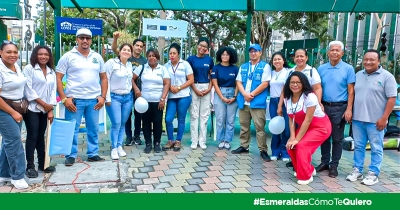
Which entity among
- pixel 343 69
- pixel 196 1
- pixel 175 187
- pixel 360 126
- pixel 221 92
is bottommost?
pixel 175 187

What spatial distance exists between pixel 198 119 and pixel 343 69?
229cm

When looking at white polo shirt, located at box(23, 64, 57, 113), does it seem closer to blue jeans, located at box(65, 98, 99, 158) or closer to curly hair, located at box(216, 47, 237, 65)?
blue jeans, located at box(65, 98, 99, 158)

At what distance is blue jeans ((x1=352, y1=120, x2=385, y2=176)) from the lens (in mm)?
3859

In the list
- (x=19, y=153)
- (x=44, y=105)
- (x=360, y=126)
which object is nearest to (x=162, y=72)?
(x=44, y=105)

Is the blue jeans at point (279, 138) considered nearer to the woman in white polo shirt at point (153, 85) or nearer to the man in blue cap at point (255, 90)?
the man in blue cap at point (255, 90)

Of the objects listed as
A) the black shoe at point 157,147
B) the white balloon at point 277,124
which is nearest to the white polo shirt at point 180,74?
the black shoe at point 157,147

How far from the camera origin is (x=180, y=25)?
627 centimetres

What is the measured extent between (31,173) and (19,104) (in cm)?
A: 88

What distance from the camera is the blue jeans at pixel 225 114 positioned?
509 centimetres

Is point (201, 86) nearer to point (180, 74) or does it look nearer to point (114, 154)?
point (180, 74)

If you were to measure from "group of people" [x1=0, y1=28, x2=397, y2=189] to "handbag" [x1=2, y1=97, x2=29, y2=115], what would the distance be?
20 millimetres

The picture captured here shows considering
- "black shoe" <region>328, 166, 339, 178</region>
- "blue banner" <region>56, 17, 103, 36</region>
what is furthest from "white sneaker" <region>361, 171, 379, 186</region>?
"blue banner" <region>56, 17, 103, 36</region>

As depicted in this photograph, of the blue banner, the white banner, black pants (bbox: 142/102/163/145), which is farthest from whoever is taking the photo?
the white banner

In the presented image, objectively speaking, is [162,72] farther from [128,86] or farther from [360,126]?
[360,126]
